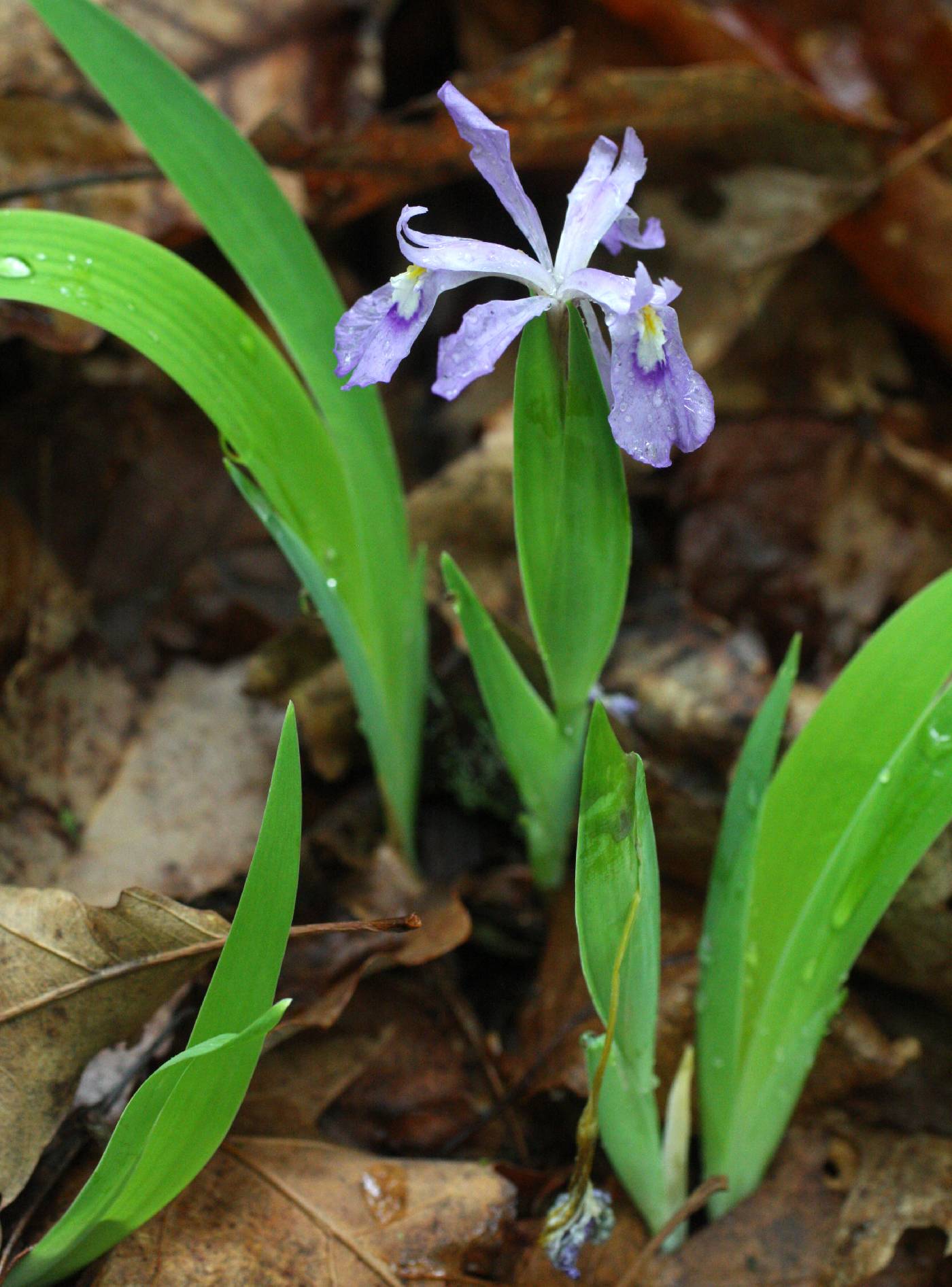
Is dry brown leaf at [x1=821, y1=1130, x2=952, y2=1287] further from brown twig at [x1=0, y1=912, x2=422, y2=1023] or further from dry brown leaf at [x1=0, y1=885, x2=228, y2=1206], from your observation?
dry brown leaf at [x1=0, y1=885, x2=228, y2=1206]

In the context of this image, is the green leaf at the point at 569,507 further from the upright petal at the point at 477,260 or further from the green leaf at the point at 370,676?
the green leaf at the point at 370,676

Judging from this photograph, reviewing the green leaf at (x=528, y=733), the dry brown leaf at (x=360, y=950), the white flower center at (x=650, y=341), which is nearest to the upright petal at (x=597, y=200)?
the white flower center at (x=650, y=341)

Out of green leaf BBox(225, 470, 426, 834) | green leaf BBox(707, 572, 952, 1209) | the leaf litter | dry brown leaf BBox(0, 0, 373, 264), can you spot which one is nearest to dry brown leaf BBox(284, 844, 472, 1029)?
the leaf litter

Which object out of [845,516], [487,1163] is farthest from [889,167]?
[487,1163]

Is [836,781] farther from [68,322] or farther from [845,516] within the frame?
[68,322]

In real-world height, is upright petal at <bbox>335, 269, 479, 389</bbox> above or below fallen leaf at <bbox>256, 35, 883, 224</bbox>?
above
